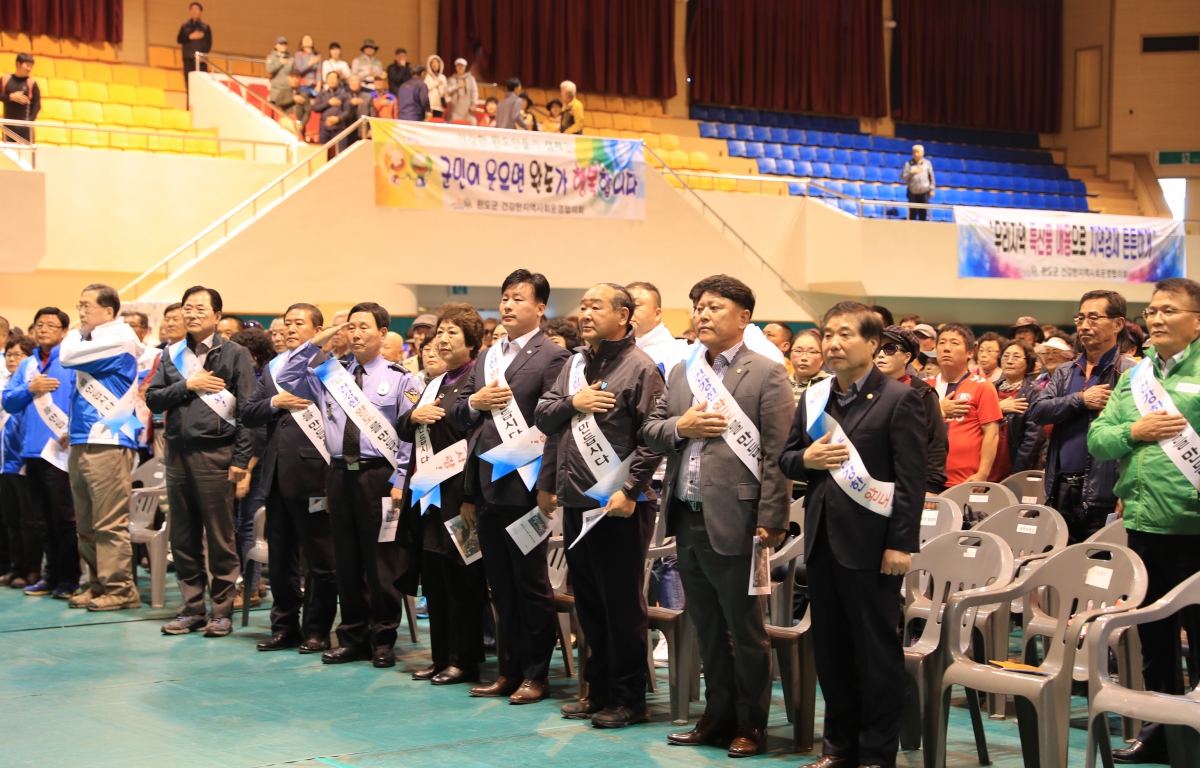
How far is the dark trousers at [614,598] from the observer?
194 inches

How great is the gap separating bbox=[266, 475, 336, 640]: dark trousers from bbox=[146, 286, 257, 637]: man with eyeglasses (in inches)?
15.7

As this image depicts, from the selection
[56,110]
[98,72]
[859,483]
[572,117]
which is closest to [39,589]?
[859,483]

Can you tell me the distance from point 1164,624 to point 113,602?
5709 mm

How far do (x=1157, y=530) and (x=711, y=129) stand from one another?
1630cm

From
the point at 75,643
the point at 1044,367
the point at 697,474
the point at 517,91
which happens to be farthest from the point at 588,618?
the point at 517,91

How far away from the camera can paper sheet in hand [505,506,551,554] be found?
525 cm

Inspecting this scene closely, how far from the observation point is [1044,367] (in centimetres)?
825

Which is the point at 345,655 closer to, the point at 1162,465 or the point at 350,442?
the point at 350,442

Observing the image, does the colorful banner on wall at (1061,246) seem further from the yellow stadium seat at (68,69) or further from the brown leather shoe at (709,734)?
the brown leather shoe at (709,734)

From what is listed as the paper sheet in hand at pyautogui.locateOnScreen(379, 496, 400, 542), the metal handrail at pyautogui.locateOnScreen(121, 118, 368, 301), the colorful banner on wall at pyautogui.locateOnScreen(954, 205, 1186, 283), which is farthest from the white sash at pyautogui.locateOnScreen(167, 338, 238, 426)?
the colorful banner on wall at pyautogui.locateOnScreen(954, 205, 1186, 283)

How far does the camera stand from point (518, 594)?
5.42 m

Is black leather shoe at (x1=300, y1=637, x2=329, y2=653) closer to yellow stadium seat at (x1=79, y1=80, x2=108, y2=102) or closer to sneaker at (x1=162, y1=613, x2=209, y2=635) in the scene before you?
sneaker at (x1=162, y1=613, x2=209, y2=635)

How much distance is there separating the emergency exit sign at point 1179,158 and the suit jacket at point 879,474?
66.5 ft

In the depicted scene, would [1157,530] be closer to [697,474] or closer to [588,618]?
[697,474]
